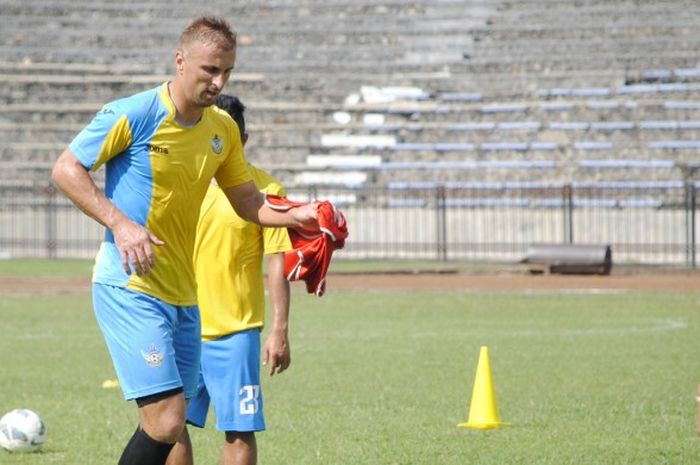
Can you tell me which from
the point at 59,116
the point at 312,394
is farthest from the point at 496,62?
the point at 312,394

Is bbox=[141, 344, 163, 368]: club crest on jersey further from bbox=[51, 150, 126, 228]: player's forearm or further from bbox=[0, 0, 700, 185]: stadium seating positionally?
bbox=[0, 0, 700, 185]: stadium seating

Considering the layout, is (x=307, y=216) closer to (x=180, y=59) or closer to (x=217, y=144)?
(x=217, y=144)

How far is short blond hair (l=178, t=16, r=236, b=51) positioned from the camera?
613cm

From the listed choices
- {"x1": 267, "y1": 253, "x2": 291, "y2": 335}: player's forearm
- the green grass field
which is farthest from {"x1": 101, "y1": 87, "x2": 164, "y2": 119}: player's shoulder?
the green grass field

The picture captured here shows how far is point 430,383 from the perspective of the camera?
12586 mm

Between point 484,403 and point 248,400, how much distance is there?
3382 millimetres

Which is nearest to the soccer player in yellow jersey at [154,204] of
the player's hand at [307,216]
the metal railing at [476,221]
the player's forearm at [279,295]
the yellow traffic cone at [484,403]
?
the player's hand at [307,216]

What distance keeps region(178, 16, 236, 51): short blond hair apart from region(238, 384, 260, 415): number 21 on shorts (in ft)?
5.83

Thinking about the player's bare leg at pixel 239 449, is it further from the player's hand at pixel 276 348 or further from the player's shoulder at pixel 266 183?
the player's shoulder at pixel 266 183

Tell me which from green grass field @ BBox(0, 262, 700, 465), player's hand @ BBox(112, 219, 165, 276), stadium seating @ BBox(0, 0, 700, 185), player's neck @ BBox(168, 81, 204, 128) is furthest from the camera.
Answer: stadium seating @ BBox(0, 0, 700, 185)

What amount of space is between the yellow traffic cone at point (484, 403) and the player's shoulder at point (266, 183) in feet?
10.2

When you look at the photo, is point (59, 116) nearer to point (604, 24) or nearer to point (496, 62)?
point (496, 62)

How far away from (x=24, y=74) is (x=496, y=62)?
41.2 ft

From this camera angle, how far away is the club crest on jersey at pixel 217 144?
253 inches
